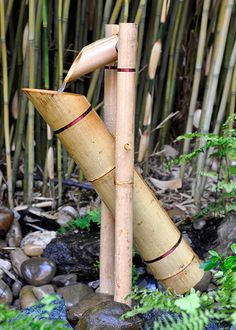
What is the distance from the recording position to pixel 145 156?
7.34 feet

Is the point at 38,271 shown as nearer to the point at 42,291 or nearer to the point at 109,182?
the point at 42,291

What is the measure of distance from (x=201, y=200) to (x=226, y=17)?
68 cm

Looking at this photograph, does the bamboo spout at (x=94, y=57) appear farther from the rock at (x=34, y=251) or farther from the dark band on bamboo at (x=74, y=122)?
the rock at (x=34, y=251)

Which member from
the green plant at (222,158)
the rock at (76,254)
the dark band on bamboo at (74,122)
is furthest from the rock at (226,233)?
the dark band on bamboo at (74,122)

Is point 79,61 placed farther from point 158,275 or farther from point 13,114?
point 13,114

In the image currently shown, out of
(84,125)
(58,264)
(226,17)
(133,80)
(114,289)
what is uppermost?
(226,17)

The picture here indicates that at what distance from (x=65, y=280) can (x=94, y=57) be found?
2.57ft

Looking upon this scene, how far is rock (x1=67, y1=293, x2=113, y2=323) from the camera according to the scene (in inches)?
59.6

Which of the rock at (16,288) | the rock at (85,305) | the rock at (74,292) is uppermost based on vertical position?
the rock at (85,305)

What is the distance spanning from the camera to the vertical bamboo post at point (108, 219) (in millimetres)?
1422

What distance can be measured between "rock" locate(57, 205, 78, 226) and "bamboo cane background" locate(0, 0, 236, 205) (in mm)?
57

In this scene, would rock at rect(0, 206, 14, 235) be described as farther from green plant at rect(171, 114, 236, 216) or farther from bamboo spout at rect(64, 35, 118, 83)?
bamboo spout at rect(64, 35, 118, 83)

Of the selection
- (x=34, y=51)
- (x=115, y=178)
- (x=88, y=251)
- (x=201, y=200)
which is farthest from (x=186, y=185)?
(x=115, y=178)

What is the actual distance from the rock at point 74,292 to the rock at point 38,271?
8 centimetres
